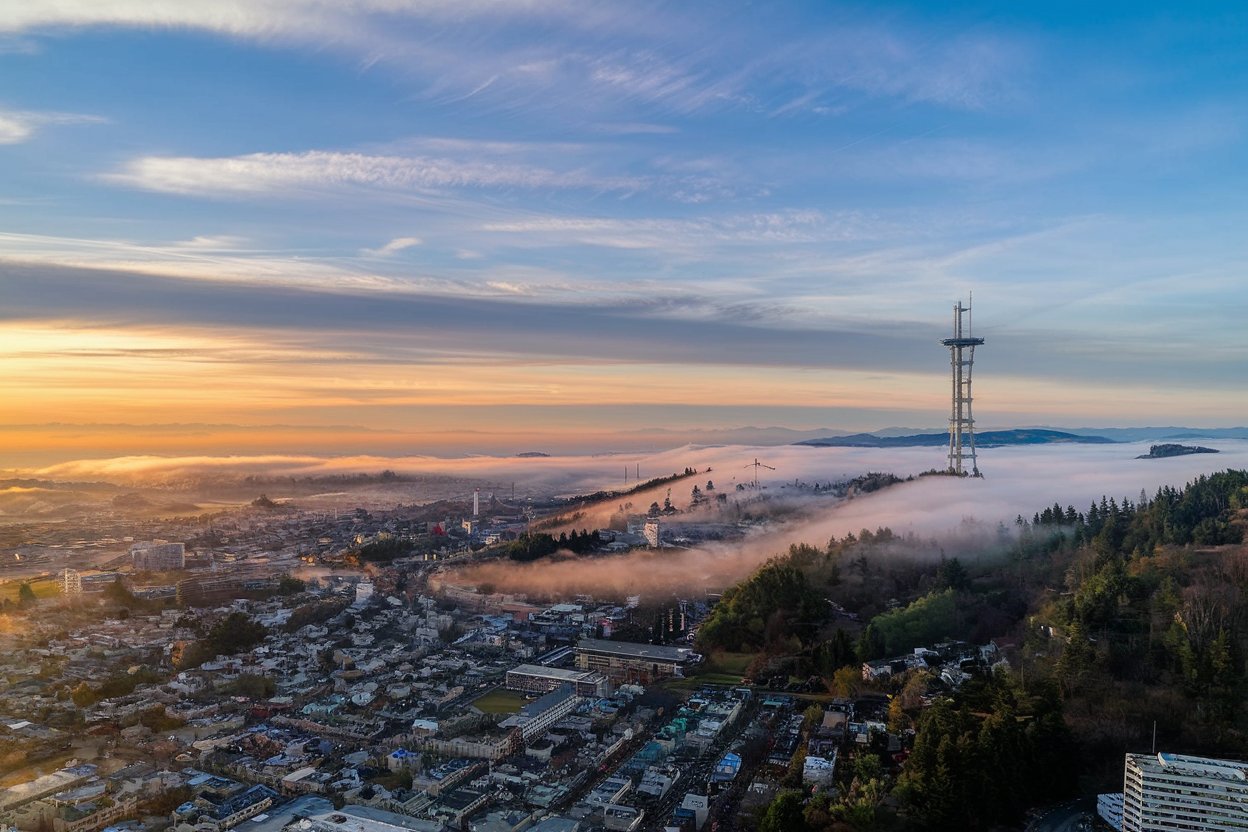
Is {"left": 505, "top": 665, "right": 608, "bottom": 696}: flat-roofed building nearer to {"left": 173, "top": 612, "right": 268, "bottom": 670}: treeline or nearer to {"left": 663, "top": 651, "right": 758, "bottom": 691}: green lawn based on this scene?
{"left": 663, "top": 651, "right": 758, "bottom": 691}: green lawn

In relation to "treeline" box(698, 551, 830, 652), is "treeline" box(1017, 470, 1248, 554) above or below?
above

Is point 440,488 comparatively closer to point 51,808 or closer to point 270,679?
point 270,679

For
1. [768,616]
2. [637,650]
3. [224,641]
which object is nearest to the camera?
[637,650]

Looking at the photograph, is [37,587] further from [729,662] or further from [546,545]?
[729,662]

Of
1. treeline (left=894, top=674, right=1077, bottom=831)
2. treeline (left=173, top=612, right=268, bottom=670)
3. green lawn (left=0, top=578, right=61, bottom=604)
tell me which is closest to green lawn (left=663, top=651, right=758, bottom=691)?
treeline (left=894, top=674, right=1077, bottom=831)

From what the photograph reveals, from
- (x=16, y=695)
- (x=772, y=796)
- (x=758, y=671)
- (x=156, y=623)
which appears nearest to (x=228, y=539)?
(x=156, y=623)

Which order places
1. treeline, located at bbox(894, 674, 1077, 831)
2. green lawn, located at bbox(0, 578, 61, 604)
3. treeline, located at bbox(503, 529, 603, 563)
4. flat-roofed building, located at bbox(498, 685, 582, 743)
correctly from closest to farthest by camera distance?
1. treeline, located at bbox(894, 674, 1077, 831)
2. flat-roofed building, located at bbox(498, 685, 582, 743)
3. green lawn, located at bbox(0, 578, 61, 604)
4. treeline, located at bbox(503, 529, 603, 563)

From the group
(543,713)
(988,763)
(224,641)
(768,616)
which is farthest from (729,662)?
(224,641)
